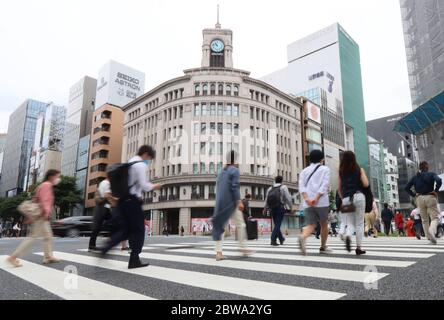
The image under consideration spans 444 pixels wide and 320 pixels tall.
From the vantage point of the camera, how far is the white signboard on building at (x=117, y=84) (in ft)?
198

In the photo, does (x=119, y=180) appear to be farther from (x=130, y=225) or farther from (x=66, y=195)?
(x=66, y=195)

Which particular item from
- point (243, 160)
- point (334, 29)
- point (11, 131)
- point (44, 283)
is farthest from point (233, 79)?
point (11, 131)

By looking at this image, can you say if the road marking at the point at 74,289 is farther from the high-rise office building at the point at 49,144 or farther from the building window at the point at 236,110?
the high-rise office building at the point at 49,144

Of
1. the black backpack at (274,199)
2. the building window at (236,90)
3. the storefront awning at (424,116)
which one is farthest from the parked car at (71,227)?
the storefront awning at (424,116)

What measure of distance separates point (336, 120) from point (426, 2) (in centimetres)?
3349

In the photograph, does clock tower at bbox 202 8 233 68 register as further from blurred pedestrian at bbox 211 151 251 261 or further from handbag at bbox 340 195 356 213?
handbag at bbox 340 195 356 213

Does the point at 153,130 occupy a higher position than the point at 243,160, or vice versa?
the point at 153,130

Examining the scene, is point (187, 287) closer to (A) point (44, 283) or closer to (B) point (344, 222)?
(A) point (44, 283)

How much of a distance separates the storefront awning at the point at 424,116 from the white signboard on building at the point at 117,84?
47202 millimetres

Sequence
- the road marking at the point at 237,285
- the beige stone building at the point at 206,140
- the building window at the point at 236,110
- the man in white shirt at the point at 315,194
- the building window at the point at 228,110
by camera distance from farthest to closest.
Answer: the building window at the point at 236,110
the building window at the point at 228,110
the beige stone building at the point at 206,140
the man in white shirt at the point at 315,194
the road marking at the point at 237,285

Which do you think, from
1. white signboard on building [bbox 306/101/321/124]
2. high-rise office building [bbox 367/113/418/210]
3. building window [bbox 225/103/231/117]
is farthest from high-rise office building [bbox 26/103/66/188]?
high-rise office building [bbox 367/113/418/210]

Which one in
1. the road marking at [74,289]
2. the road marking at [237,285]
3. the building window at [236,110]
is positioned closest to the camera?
the road marking at [237,285]

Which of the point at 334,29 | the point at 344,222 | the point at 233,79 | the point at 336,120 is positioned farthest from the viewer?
the point at 334,29

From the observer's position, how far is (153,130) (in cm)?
4656
